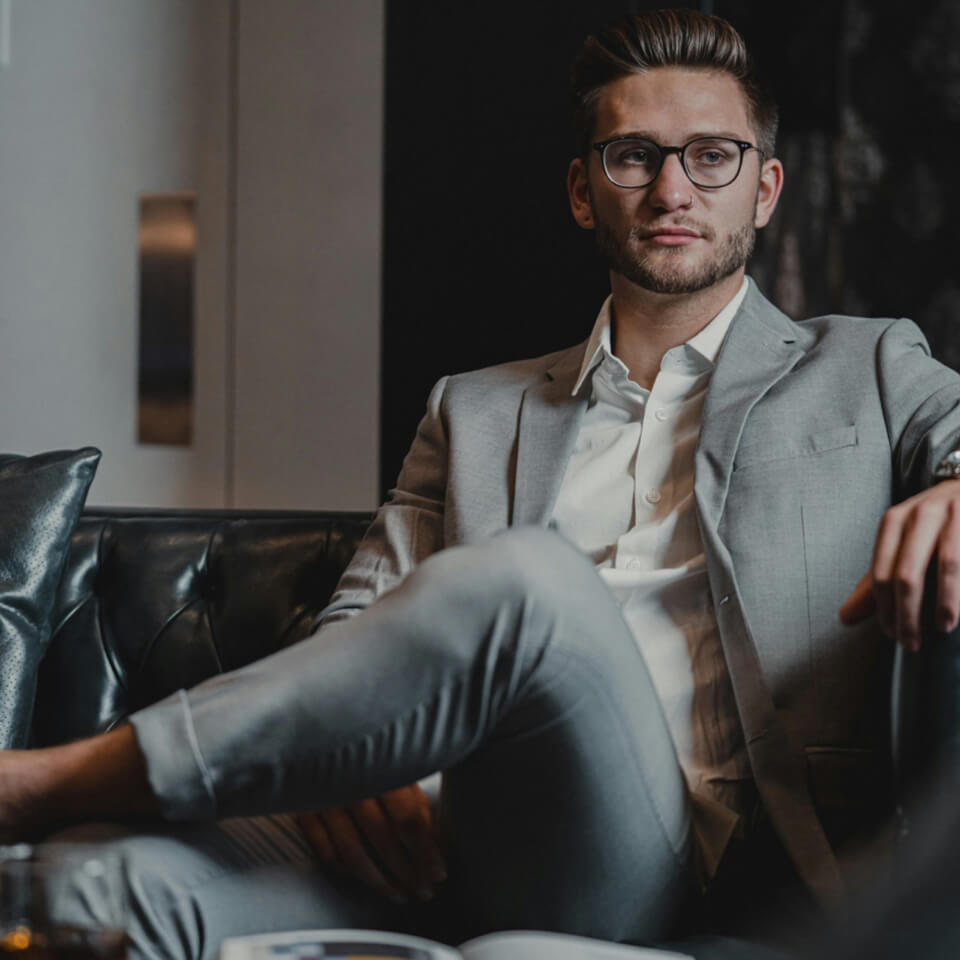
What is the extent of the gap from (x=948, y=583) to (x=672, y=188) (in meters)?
0.83

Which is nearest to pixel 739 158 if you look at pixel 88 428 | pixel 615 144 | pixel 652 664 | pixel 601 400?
pixel 615 144

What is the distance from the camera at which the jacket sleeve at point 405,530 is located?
66.2 inches

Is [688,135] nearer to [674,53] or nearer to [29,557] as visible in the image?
[674,53]

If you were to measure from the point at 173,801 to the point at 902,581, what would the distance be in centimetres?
69

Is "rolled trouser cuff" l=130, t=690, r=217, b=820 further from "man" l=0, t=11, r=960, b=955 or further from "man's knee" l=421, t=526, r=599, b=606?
"man's knee" l=421, t=526, r=599, b=606

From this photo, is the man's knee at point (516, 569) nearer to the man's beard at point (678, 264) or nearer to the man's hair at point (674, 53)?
the man's beard at point (678, 264)

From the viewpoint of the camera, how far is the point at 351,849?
4.03 feet

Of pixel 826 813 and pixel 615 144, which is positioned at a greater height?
pixel 615 144

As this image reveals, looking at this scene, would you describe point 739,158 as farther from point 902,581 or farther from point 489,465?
point 902,581

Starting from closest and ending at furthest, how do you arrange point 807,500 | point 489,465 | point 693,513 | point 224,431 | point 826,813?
1. point 826,813
2. point 807,500
3. point 693,513
4. point 489,465
5. point 224,431

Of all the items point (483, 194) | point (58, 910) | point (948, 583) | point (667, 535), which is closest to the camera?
point (58, 910)

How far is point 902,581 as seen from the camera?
116 cm

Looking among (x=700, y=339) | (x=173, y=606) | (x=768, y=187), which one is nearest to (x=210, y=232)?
(x=173, y=606)

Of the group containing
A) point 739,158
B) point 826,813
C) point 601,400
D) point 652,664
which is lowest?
point 826,813
